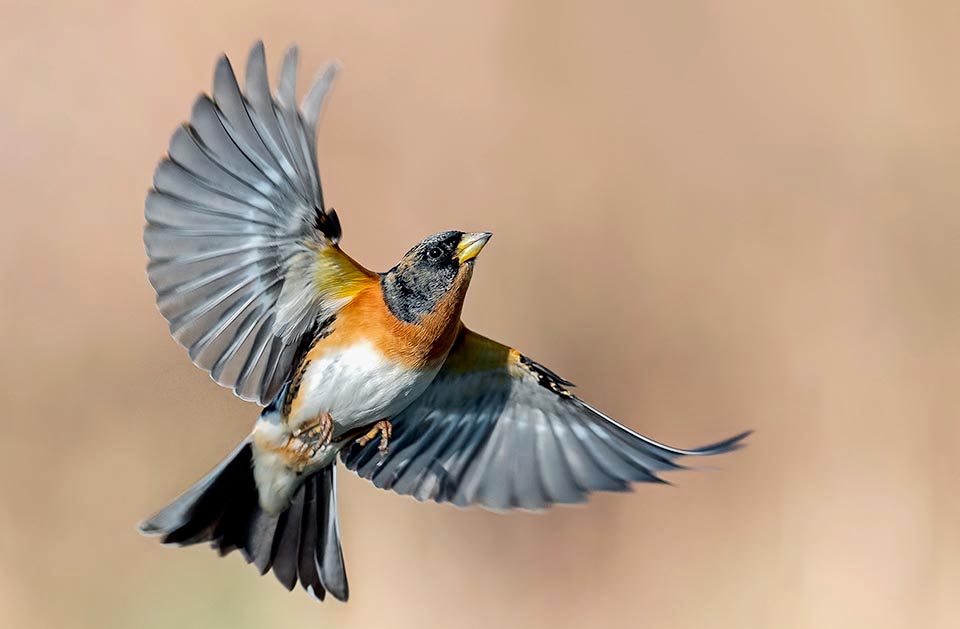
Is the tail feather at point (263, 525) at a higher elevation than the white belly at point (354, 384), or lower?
lower

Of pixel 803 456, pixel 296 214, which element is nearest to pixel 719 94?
pixel 803 456

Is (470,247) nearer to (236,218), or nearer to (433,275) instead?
(433,275)

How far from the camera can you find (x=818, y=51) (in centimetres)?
390

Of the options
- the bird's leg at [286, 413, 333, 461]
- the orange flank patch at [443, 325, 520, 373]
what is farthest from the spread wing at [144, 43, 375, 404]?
the orange flank patch at [443, 325, 520, 373]

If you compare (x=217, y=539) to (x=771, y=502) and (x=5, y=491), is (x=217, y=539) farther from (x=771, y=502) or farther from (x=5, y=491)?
(x=771, y=502)

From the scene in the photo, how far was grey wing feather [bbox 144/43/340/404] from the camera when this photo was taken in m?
2.10

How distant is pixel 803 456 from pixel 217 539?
1929 millimetres

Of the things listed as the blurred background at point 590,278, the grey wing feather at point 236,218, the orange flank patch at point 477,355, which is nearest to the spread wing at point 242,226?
the grey wing feather at point 236,218

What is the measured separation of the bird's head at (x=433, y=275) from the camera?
7.54ft

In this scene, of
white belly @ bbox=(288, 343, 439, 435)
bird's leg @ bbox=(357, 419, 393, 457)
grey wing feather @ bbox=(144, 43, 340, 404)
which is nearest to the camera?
grey wing feather @ bbox=(144, 43, 340, 404)

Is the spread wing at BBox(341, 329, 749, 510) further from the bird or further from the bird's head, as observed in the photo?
the bird's head

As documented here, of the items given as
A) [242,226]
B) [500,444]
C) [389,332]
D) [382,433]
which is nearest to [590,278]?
[500,444]

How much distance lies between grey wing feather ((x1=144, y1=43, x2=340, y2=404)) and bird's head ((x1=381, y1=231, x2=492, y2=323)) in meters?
0.19

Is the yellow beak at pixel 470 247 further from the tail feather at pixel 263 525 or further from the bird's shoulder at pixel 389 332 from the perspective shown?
the tail feather at pixel 263 525
